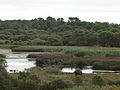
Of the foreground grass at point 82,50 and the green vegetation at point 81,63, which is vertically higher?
the green vegetation at point 81,63

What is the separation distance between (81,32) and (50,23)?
234 ft

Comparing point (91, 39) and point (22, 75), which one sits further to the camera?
point (91, 39)

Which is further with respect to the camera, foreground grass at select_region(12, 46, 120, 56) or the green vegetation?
foreground grass at select_region(12, 46, 120, 56)

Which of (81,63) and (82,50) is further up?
(81,63)

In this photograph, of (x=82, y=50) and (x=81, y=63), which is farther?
(x=82, y=50)

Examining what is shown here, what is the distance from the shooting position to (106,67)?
4466cm

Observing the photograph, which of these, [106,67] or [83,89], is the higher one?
[83,89]

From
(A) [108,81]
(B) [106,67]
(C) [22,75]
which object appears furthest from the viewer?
(B) [106,67]

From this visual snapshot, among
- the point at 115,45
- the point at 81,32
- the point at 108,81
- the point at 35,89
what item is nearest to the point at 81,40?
the point at 81,32

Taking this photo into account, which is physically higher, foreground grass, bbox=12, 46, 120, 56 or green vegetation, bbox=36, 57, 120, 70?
green vegetation, bbox=36, 57, 120, 70

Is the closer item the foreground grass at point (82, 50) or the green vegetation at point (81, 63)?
the green vegetation at point (81, 63)

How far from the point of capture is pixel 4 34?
385ft

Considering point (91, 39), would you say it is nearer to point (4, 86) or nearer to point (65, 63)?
point (65, 63)

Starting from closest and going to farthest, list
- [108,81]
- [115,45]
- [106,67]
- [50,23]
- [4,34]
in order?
[108,81] → [106,67] → [115,45] → [4,34] → [50,23]
